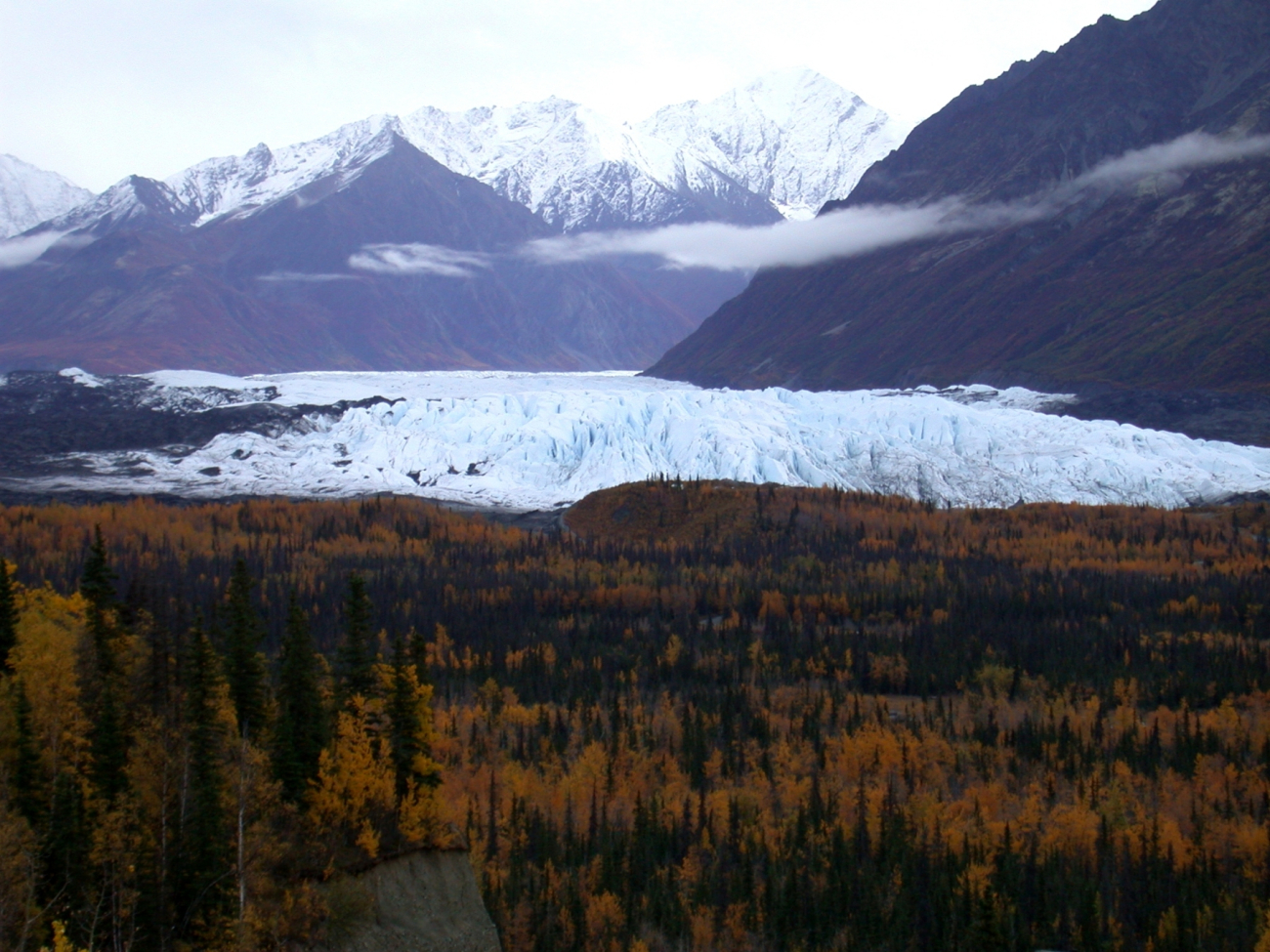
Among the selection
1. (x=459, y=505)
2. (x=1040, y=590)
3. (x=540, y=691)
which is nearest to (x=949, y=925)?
(x=540, y=691)

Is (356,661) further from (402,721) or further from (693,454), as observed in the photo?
(693,454)

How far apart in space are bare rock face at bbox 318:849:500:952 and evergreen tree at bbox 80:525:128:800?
5.90m

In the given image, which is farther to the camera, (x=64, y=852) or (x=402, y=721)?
(x=402, y=721)

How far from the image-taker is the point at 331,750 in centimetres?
3041

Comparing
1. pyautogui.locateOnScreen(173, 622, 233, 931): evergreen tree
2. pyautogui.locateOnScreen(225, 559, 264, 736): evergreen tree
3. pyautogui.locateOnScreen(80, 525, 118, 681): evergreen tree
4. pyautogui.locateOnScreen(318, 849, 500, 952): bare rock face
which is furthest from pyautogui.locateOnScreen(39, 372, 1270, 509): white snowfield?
pyautogui.locateOnScreen(173, 622, 233, 931): evergreen tree

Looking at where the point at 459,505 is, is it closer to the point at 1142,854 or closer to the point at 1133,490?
the point at 1133,490

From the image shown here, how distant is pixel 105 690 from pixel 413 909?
9.52 metres

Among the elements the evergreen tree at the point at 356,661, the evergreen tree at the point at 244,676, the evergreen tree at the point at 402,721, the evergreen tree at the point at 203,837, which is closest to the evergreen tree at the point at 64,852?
the evergreen tree at the point at 203,837

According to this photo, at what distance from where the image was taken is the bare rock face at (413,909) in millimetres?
25406

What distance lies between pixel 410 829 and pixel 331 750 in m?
2.94

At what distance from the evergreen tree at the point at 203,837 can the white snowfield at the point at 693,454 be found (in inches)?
3931

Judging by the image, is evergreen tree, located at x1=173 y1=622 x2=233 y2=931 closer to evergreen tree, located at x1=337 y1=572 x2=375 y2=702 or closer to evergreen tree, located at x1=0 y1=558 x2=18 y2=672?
evergreen tree, located at x1=337 y1=572 x2=375 y2=702

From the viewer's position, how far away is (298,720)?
30.2 meters

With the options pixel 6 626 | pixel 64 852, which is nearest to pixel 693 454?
pixel 6 626
